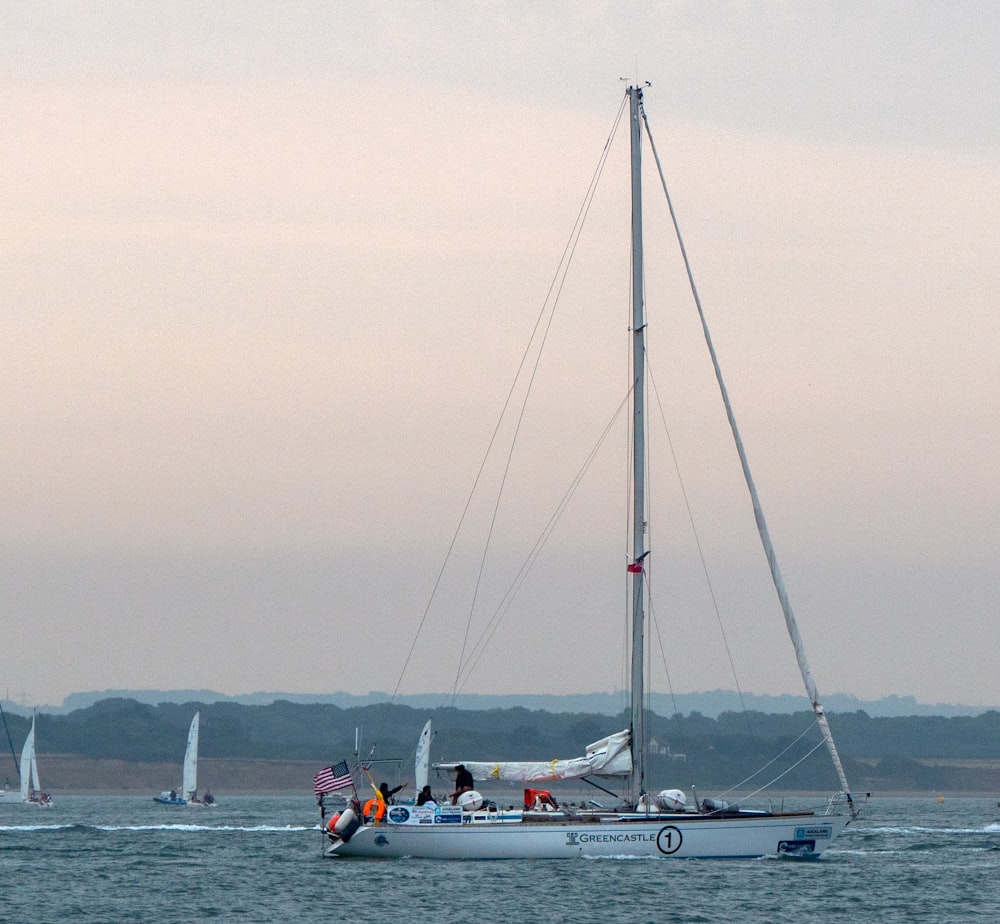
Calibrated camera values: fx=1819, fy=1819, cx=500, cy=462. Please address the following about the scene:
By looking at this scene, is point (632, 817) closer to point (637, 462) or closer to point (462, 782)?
point (462, 782)

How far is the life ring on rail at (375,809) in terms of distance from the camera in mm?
48188

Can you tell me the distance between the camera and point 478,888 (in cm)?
4562

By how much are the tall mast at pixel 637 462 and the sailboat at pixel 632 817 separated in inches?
1.0

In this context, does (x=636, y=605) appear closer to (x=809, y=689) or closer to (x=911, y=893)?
(x=809, y=689)

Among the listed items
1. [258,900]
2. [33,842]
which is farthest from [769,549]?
[33,842]

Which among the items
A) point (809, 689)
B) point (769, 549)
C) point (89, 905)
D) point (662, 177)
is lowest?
point (89, 905)

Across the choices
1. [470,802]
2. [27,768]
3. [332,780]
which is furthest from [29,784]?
[470,802]

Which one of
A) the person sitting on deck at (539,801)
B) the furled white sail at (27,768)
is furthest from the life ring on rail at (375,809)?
the furled white sail at (27,768)

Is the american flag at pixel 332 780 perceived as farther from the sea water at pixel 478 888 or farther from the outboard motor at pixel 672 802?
the outboard motor at pixel 672 802

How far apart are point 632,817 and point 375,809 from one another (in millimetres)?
7094

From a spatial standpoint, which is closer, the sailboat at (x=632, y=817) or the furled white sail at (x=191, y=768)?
the sailboat at (x=632, y=817)

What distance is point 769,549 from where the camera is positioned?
164ft

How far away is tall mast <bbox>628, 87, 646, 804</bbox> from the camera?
153 ft

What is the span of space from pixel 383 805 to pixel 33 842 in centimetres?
2429
